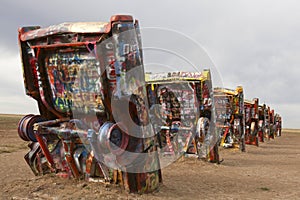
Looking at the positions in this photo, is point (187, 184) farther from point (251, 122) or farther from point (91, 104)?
point (251, 122)

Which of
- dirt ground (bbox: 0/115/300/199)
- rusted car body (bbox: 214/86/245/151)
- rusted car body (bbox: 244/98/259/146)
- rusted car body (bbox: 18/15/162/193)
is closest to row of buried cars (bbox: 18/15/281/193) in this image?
rusted car body (bbox: 18/15/162/193)

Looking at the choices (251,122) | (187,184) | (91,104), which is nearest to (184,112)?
(187,184)

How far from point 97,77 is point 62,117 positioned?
5.55ft

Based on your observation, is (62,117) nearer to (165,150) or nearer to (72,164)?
(72,164)

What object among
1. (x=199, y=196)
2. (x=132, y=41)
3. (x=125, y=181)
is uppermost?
(x=132, y=41)

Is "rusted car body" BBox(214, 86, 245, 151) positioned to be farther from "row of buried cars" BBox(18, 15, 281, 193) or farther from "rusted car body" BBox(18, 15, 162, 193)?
"rusted car body" BBox(18, 15, 162, 193)

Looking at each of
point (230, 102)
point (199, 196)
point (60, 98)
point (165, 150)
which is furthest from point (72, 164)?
point (230, 102)

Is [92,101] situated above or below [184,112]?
above

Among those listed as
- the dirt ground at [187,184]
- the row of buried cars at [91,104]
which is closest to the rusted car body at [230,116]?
the dirt ground at [187,184]

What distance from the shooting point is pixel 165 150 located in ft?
43.9

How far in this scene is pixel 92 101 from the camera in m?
6.77

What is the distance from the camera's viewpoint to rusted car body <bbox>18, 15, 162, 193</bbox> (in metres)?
6.17

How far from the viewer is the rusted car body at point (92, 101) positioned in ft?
20.2

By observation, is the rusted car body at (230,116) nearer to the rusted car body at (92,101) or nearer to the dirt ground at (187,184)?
the dirt ground at (187,184)
